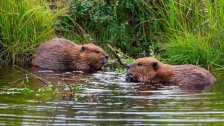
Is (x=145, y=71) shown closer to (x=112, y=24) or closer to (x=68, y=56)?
(x=68, y=56)

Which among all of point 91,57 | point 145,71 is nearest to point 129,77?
point 145,71

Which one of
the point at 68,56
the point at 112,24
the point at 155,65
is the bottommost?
the point at 68,56

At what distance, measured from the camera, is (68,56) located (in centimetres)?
1176

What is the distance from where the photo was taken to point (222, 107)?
7375 millimetres

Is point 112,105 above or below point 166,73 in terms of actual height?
above

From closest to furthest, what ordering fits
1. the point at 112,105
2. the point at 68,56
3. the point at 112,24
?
1. the point at 112,105
2. the point at 68,56
3. the point at 112,24

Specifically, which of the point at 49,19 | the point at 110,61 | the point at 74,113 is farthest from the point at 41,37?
the point at 74,113

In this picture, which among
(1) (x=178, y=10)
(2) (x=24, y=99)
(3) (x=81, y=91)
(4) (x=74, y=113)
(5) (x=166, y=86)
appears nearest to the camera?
(4) (x=74, y=113)

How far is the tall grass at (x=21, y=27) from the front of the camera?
11.4 metres

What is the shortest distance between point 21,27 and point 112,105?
4.38 m

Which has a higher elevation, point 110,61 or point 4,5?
point 4,5

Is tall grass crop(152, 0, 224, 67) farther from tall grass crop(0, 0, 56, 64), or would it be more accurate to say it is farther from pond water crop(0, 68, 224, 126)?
tall grass crop(0, 0, 56, 64)

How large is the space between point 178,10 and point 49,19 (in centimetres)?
214

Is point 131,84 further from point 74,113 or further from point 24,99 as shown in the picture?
point 74,113
